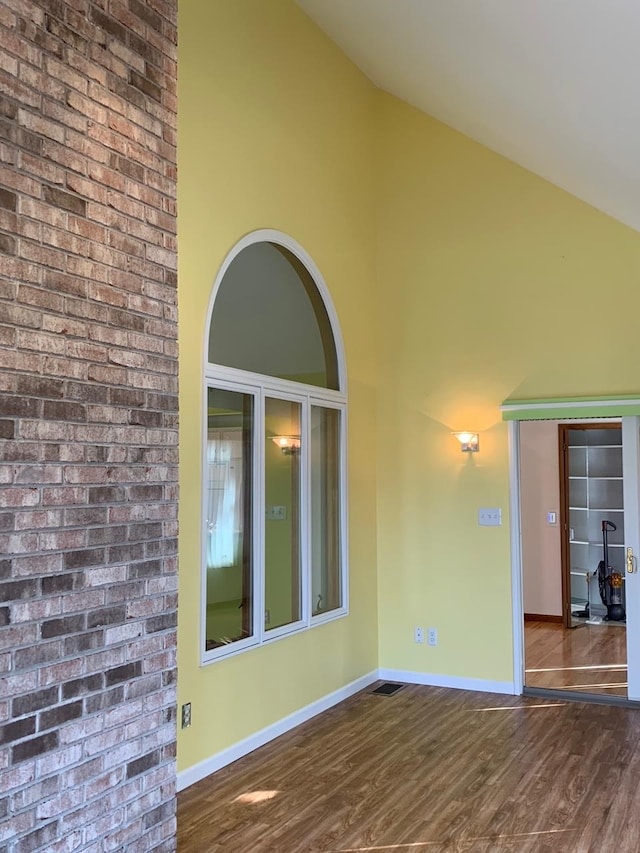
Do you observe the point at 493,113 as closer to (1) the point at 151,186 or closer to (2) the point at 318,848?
(1) the point at 151,186

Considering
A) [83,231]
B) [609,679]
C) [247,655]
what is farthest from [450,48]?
[609,679]

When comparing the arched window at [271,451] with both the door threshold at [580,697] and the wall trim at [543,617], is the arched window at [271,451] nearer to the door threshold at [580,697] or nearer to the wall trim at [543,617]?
the door threshold at [580,697]

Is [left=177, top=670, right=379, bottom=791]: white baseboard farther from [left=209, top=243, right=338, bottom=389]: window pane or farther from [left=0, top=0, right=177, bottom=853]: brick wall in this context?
[left=209, top=243, right=338, bottom=389]: window pane

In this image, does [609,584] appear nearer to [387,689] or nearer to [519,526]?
[519,526]

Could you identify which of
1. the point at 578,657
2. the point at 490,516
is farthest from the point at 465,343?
the point at 578,657

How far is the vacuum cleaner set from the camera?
7.88m

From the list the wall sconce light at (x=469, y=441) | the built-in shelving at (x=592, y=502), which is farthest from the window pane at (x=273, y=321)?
the built-in shelving at (x=592, y=502)

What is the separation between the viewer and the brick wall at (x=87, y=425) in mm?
2158

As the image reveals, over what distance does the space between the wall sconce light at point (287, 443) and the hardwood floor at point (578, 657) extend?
2514 mm

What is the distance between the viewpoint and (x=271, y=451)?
15.9ft

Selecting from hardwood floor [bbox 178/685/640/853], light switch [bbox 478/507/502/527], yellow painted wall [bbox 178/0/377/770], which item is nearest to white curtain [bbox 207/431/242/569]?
yellow painted wall [bbox 178/0/377/770]

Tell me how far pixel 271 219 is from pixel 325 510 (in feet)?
6.71

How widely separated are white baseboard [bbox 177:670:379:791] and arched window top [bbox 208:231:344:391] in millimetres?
2145

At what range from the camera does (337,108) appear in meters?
5.68
